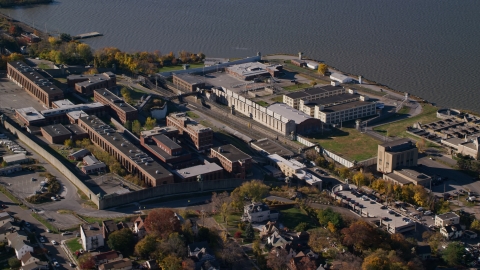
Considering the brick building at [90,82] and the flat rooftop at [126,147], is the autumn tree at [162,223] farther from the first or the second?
the brick building at [90,82]

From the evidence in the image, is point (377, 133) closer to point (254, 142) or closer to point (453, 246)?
point (254, 142)

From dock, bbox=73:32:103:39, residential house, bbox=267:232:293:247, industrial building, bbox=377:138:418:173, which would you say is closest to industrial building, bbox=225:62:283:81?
dock, bbox=73:32:103:39

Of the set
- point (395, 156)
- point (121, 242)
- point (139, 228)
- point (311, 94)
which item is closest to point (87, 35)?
point (311, 94)

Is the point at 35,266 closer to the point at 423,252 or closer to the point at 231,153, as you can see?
the point at 231,153

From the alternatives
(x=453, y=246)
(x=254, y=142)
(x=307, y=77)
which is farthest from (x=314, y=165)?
(x=307, y=77)

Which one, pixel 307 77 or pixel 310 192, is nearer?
pixel 310 192

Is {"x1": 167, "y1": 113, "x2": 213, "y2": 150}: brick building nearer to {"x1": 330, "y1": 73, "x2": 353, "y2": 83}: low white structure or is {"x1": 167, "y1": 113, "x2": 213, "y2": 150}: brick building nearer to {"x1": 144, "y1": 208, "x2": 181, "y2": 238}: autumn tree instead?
{"x1": 144, "y1": 208, "x2": 181, "y2": 238}: autumn tree
